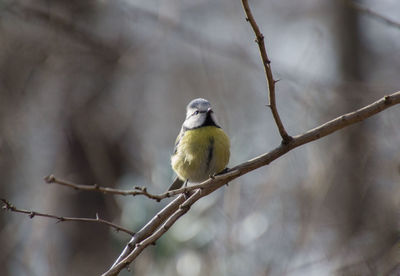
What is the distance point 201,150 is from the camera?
462cm

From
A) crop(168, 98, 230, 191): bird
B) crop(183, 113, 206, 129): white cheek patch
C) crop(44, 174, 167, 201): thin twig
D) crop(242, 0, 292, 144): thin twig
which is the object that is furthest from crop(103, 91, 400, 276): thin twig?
crop(183, 113, 206, 129): white cheek patch

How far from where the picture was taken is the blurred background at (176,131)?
6031 millimetres

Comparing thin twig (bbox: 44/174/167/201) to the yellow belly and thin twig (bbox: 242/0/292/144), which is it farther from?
the yellow belly

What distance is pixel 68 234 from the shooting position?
873 centimetres

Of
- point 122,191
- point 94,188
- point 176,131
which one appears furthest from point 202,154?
point 176,131

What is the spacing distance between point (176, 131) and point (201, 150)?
5.79 m

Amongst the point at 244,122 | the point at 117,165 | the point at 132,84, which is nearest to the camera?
the point at 244,122

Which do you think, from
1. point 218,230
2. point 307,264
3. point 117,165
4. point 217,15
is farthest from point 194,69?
point 307,264

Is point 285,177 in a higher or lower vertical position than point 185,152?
higher

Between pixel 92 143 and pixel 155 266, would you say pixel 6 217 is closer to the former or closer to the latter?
pixel 92 143

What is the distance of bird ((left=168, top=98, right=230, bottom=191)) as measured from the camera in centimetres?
460

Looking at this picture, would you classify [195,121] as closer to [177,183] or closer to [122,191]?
[177,183]

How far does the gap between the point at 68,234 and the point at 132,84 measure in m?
2.80

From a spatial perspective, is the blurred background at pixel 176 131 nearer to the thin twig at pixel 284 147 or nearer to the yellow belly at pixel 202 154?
the yellow belly at pixel 202 154
